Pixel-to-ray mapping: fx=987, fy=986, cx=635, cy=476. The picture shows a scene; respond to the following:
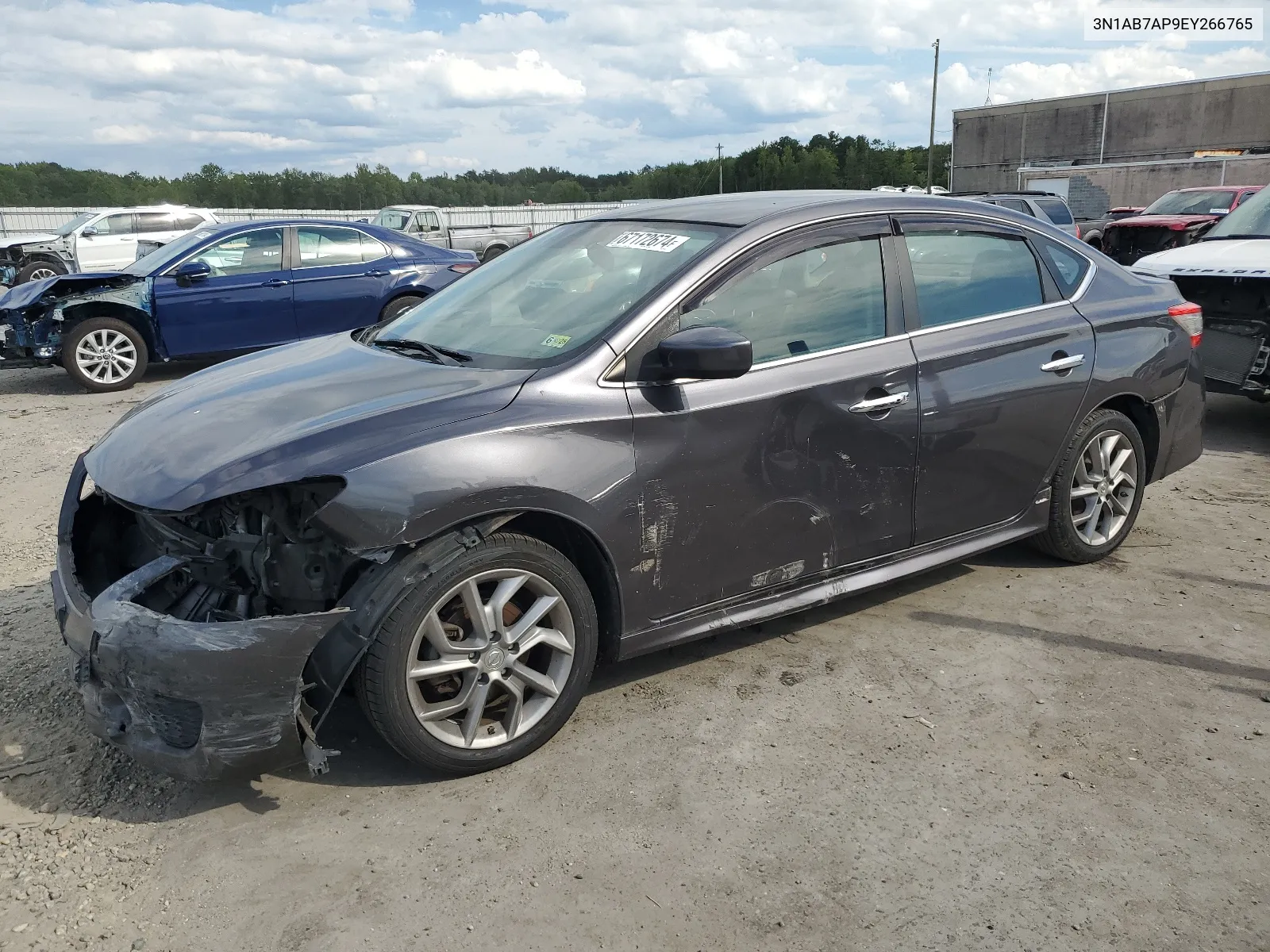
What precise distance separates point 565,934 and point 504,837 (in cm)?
43

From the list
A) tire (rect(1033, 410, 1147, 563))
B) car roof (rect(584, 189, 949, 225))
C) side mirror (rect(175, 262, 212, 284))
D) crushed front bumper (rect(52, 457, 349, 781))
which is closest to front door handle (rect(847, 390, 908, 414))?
car roof (rect(584, 189, 949, 225))

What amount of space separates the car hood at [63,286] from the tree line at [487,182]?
130 ft

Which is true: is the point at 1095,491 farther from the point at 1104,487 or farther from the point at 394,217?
the point at 394,217

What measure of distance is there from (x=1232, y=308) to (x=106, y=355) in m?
9.91

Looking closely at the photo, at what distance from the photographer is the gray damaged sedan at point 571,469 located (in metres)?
2.82

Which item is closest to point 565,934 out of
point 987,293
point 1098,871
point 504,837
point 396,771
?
point 504,837

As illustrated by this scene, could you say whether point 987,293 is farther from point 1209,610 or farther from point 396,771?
point 396,771

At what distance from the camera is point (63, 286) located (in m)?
9.65

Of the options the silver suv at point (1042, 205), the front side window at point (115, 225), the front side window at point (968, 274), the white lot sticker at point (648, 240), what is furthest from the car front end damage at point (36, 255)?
the front side window at point (968, 274)

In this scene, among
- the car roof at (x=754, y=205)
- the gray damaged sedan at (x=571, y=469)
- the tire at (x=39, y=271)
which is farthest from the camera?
the tire at (x=39, y=271)

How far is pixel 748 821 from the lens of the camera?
2.88 metres

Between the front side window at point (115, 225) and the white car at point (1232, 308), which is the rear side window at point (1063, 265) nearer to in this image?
the white car at point (1232, 308)

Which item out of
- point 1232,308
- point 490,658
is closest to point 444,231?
point 1232,308

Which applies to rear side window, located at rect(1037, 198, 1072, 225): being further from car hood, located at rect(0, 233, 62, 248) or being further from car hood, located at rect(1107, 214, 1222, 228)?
car hood, located at rect(0, 233, 62, 248)
